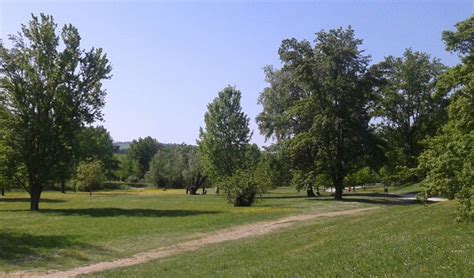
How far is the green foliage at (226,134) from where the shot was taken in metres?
65.4

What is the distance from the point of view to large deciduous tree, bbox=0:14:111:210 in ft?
131

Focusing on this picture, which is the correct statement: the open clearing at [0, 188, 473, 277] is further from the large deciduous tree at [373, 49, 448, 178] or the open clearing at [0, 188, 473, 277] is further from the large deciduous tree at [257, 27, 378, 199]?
the large deciduous tree at [373, 49, 448, 178]

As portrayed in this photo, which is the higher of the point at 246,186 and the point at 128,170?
the point at 128,170

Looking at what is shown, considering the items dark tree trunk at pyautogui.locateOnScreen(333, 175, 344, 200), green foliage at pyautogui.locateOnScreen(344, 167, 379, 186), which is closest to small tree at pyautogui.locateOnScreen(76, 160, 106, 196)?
green foliage at pyautogui.locateOnScreen(344, 167, 379, 186)

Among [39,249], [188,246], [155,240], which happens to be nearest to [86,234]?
[155,240]

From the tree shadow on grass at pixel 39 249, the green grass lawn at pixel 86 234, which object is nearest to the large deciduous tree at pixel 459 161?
the green grass lawn at pixel 86 234

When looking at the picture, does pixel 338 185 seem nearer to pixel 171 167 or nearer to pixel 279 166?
pixel 279 166

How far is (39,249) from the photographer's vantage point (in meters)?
19.7

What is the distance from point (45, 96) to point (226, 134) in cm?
2931

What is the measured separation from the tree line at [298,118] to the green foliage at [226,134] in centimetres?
14

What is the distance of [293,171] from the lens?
55906mm

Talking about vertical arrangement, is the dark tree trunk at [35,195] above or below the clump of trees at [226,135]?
below

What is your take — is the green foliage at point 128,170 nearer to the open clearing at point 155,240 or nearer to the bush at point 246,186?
the bush at point 246,186

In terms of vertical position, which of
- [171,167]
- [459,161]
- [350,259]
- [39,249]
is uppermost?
[171,167]
